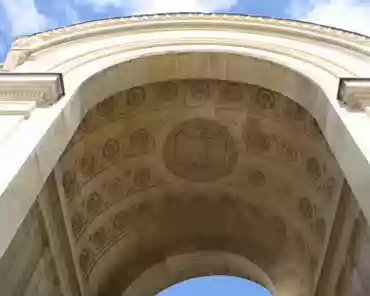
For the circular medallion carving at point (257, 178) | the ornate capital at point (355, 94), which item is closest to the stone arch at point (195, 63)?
the ornate capital at point (355, 94)

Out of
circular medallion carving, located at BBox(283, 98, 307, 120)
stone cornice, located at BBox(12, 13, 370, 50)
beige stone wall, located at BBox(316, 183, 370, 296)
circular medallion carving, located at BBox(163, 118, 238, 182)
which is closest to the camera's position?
beige stone wall, located at BBox(316, 183, 370, 296)

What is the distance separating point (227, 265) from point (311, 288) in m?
2.27

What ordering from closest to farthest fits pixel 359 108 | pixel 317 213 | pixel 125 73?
1. pixel 359 108
2. pixel 125 73
3. pixel 317 213

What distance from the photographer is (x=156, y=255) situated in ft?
40.6

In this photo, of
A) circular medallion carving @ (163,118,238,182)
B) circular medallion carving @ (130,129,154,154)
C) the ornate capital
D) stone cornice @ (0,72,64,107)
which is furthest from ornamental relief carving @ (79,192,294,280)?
the ornate capital

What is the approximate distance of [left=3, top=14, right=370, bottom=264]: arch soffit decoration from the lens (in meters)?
8.50

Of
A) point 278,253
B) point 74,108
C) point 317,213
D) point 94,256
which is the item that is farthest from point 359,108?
point 94,256

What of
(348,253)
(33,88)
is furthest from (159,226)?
(33,88)

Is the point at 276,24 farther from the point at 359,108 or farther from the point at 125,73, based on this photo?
the point at 359,108

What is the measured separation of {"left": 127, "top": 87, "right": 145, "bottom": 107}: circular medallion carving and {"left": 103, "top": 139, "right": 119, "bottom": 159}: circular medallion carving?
694 mm

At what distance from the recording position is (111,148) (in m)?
10.5

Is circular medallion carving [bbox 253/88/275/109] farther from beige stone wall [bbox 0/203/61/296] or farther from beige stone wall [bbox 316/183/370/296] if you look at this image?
beige stone wall [bbox 0/203/61/296]

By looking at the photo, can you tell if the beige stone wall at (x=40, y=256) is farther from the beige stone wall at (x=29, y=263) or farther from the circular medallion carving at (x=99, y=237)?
the circular medallion carving at (x=99, y=237)

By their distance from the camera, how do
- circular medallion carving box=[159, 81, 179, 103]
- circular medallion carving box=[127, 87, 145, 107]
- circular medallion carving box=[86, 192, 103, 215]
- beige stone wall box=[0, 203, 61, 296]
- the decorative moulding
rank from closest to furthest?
the decorative moulding
beige stone wall box=[0, 203, 61, 296]
circular medallion carving box=[127, 87, 145, 107]
circular medallion carving box=[159, 81, 179, 103]
circular medallion carving box=[86, 192, 103, 215]
